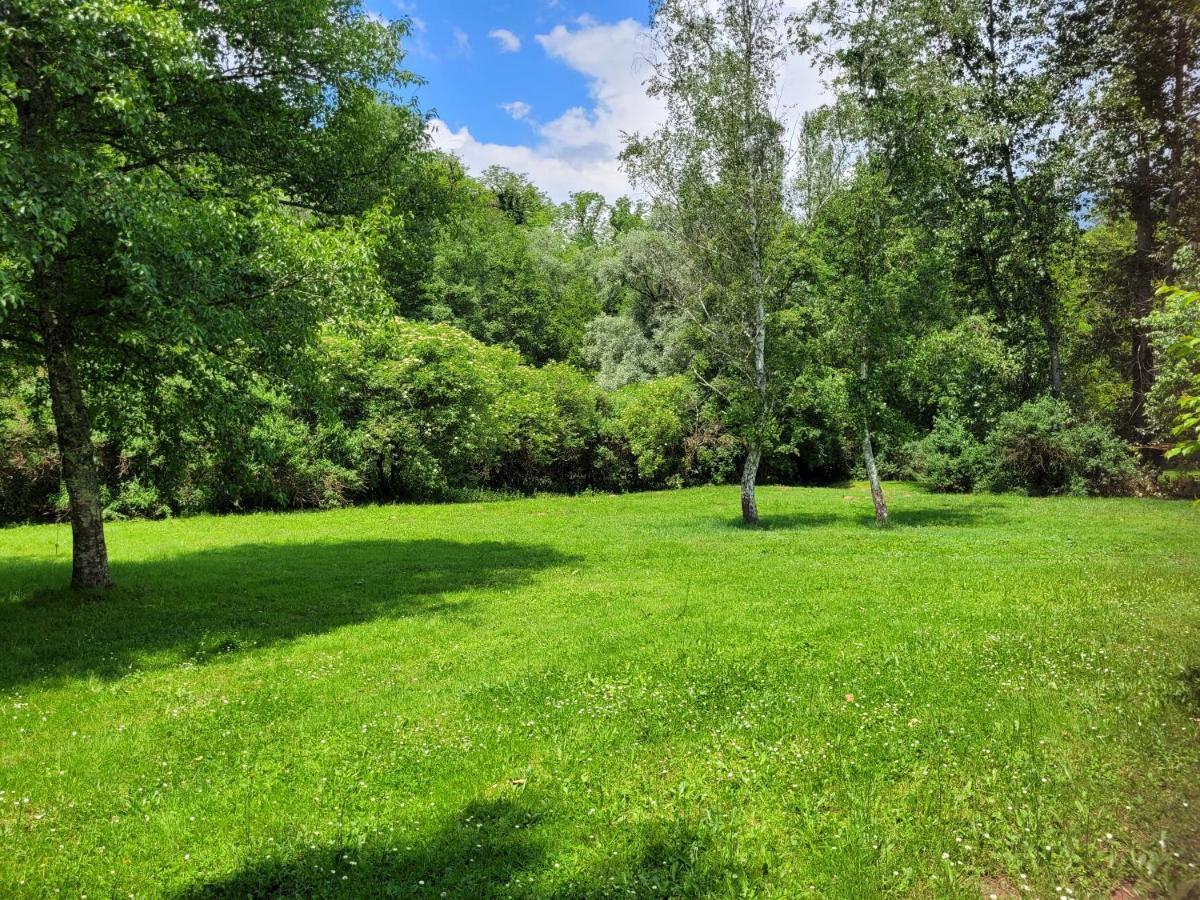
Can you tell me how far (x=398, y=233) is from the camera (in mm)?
12109

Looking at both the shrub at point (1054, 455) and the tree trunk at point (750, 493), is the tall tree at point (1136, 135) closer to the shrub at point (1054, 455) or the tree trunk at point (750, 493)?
the shrub at point (1054, 455)

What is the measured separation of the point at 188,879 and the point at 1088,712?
6.73 meters

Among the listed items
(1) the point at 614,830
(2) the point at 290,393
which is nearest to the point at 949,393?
(2) the point at 290,393

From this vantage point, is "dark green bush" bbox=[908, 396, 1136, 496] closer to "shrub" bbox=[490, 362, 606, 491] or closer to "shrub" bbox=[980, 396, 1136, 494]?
"shrub" bbox=[980, 396, 1136, 494]

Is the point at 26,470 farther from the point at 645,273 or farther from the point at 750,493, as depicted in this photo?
the point at 645,273

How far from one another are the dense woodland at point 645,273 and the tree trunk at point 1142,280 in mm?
132

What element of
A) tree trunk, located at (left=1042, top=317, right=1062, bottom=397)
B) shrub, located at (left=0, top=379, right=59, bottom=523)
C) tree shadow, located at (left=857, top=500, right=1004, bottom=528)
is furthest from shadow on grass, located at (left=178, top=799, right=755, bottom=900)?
tree trunk, located at (left=1042, top=317, right=1062, bottom=397)

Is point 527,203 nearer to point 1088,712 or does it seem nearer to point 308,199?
point 308,199

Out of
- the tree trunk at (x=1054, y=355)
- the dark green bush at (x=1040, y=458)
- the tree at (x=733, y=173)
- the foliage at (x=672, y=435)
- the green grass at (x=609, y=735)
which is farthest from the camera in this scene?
the foliage at (x=672, y=435)

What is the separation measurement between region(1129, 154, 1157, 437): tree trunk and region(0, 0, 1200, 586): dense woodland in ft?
0.43

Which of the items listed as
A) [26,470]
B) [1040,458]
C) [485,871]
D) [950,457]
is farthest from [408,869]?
[950,457]

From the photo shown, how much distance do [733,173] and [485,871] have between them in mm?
18495

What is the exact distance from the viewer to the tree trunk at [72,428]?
921cm

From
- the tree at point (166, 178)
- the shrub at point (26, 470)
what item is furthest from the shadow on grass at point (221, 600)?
the shrub at point (26, 470)
